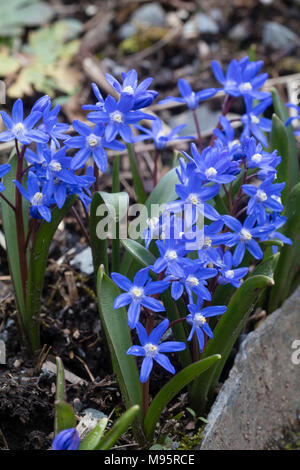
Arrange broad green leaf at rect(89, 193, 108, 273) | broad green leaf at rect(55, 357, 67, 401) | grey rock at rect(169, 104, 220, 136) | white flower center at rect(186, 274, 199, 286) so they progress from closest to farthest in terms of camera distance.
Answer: broad green leaf at rect(55, 357, 67, 401) < white flower center at rect(186, 274, 199, 286) < broad green leaf at rect(89, 193, 108, 273) < grey rock at rect(169, 104, 220, 136)

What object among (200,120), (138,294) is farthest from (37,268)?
(200,120)

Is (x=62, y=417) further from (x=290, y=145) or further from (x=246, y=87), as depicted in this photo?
(x=290, y=145)

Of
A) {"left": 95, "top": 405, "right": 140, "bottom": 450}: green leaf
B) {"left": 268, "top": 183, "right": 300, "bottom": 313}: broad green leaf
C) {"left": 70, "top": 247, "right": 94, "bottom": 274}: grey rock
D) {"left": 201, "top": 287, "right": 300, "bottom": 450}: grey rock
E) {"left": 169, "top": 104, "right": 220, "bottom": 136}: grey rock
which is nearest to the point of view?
{"left": 95, "top": 405, "right": 140, "bottom": 450}: green leaf

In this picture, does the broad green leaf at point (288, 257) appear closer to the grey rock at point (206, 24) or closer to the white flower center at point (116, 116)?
the white flower center at point (116, 116)

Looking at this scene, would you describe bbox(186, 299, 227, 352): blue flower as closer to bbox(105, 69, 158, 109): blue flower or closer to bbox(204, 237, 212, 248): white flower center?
bbox(204, 237, 212, 248): white flower center

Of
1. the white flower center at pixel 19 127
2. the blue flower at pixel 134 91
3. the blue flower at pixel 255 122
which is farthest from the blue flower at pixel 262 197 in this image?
the white flower center at pixel 19 127

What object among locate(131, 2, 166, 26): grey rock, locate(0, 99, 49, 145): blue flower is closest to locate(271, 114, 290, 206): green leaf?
locate(0, 99, 49, 145): blue flower

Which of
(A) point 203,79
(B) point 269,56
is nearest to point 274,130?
(A) point 203,79
